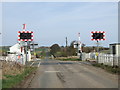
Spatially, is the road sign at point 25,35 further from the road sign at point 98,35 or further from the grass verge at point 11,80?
the grass verge at point 11,80

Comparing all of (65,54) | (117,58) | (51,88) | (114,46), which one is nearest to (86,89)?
(51,88)

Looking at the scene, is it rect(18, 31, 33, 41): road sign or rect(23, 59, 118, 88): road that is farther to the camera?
rect(18, 31, 33, 41): road sign

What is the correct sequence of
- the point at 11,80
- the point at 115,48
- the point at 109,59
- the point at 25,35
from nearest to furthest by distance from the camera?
the point at 11,80, the point at 109,59, the point at 25,35, the point at 115,48

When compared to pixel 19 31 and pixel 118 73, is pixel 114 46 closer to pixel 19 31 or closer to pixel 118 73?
pixel 19 31

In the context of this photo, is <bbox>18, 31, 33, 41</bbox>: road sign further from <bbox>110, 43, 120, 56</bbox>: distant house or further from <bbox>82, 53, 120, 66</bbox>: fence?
<bbox>110, 43, 120, 56</bbox>: distant house

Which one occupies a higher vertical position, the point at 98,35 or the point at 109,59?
the point at 98,35

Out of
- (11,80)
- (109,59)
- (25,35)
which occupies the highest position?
(25,35)

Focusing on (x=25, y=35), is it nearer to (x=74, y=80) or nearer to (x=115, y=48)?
(x=74, y=80)

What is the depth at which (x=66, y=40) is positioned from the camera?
9925 centimetres

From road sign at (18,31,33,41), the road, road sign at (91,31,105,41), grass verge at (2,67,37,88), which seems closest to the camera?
grass verge at (2,67,37,88)

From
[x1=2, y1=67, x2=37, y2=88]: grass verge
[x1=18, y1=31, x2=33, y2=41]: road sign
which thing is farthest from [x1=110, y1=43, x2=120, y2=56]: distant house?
[x1=2, y1=67, x2=37, y2=88]: grass verge

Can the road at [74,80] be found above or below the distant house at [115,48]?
below

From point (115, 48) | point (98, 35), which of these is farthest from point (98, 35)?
point (115, 48)

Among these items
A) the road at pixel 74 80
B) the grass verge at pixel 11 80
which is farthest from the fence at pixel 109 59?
the grass verge at pixel 11 80
